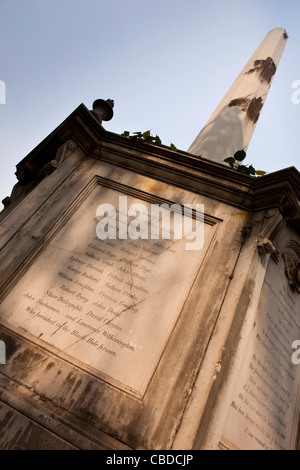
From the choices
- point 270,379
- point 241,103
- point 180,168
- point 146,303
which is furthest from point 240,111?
point 270,379

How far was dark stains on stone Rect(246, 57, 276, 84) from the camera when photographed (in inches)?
357

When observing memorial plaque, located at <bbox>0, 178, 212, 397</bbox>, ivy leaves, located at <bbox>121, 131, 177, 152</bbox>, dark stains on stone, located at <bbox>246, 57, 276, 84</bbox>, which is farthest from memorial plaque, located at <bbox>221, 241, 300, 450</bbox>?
dark stains on stone, located at <bbox>246, 57, 276, 84</bbox>

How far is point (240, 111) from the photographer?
7730 mm

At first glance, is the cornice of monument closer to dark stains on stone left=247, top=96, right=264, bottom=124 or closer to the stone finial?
the stone finial

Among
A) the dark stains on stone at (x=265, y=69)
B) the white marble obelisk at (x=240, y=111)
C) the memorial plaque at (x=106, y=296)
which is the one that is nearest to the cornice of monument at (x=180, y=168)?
the memorial plaque at (x=106, y=296)

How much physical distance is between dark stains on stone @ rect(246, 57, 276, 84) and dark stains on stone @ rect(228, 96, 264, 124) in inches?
50.7

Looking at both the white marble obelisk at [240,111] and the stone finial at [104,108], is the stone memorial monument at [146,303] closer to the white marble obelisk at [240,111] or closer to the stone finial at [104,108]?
the stone finial at [104,108]

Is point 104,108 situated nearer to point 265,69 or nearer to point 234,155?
point 234,155

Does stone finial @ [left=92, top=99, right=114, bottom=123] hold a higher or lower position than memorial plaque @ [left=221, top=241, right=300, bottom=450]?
higher

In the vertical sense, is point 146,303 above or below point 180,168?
below

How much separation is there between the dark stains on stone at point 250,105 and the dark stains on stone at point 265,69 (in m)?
1.29

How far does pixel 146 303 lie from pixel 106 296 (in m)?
0.41

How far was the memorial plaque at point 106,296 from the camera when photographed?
9.52 feet
